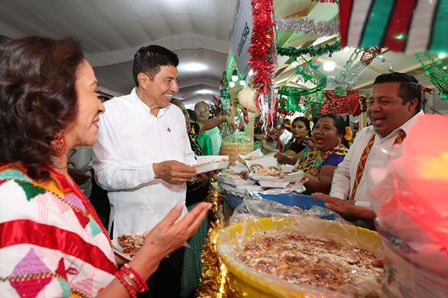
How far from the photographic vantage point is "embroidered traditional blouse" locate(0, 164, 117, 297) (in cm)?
72

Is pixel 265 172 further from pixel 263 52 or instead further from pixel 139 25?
pixel 139 25

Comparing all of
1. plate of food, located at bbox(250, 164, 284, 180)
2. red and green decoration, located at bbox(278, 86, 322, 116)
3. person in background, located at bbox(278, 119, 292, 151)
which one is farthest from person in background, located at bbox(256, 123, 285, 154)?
plate of food, located at bbox(250, 164, 284, 180)

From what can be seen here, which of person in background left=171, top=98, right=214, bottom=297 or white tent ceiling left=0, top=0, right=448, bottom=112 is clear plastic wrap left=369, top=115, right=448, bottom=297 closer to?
person in background left=171, top=98, right=214, bottom=297

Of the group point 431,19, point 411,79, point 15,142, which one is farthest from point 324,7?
point 15,142

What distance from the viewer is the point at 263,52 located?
97.8 inches

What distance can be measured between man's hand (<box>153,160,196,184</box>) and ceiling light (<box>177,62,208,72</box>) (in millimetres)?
8648

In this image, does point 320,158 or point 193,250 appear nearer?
point 193,250

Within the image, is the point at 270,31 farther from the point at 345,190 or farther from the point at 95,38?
the point at 95,38

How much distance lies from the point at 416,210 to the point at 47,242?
2.93 feet

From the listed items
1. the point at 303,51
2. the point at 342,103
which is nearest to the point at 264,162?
the point at 303,51

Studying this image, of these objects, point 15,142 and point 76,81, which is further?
point 76,81

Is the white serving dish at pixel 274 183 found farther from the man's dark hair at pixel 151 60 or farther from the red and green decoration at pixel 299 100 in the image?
the red and green decoration at pixel 299 100

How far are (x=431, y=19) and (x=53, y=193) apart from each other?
110 centimetres

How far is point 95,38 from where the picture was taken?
19.4ft
